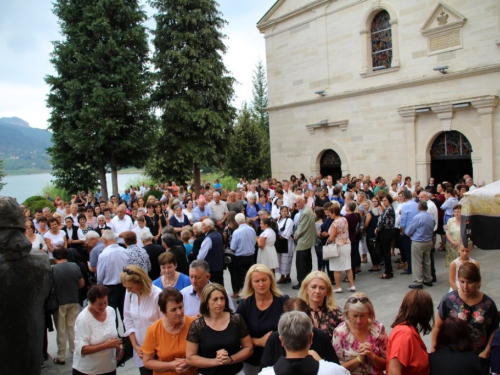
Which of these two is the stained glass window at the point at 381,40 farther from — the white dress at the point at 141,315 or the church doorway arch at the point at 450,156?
the white dress at the point at 141,315

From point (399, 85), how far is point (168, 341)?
16.3m

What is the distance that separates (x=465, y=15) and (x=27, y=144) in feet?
539

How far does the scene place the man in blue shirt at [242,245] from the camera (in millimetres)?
7953

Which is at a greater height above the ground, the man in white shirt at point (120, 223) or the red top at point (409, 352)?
the man in white shirt at point (120, 223)

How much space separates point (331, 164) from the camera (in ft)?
67.8

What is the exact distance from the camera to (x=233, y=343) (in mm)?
3607

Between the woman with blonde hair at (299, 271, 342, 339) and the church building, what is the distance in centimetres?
1375

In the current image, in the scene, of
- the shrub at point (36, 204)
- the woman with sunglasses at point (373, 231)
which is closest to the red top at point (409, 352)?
the woman with sunglasses at point (373, 231)

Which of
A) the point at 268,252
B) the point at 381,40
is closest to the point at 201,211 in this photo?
the point at 268,252

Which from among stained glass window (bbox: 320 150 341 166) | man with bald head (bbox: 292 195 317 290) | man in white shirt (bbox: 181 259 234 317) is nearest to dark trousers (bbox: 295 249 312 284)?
man with bald head (bbox: 292 195 317 290)

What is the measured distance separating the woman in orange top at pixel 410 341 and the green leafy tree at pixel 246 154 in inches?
1114

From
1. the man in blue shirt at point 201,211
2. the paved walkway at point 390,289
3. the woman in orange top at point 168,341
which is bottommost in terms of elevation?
the paved walkway at point 390,289

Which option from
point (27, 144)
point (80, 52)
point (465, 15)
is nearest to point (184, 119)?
point (80, 52)

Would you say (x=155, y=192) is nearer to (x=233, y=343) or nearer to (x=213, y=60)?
Answer: (x=213, y=60)
